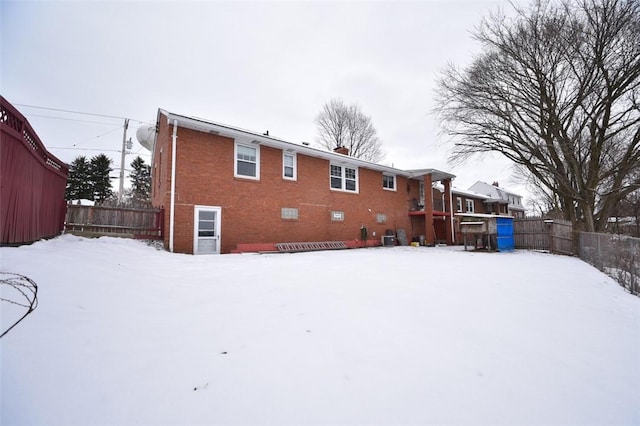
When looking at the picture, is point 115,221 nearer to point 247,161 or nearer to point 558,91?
point 247,161

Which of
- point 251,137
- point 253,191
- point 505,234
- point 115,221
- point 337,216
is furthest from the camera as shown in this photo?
point 337,216

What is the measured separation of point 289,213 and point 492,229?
425 inches

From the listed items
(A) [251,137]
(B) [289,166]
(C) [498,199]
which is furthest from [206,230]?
(C) [498,199]

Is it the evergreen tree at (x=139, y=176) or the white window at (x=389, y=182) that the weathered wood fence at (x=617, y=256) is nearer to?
the white window at (x=389, y=182)

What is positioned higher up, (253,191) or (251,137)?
(251,137)

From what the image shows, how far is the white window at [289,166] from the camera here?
1258 centimetres

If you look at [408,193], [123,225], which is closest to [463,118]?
[408,193]

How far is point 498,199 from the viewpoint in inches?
1163

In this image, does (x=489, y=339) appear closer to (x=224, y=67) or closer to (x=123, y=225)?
(x=123, y=225)

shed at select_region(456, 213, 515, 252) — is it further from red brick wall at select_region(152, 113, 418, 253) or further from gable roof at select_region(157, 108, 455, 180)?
gable roof at select_region(157, 108, 455, 180)

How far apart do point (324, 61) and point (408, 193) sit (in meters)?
10.8

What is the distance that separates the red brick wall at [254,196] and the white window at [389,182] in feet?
6.06

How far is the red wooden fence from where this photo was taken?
4008mm

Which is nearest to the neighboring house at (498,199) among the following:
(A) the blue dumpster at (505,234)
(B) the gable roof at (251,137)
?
(A) the blue dumpster at (505,234)
